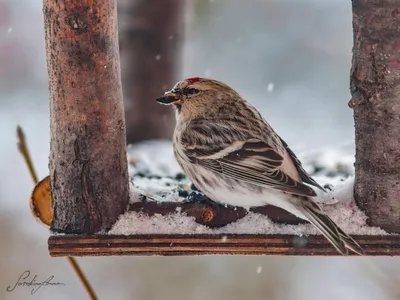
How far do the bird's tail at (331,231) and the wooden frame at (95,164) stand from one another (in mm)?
162

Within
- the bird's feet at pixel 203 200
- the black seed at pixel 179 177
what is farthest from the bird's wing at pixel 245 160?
the black seed at pixel 179 177

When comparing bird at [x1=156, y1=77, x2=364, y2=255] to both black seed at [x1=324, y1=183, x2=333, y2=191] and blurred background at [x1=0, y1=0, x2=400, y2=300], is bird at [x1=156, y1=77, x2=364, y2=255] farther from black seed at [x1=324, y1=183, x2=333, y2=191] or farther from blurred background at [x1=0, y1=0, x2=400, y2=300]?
blurred background at [x1=0, y1=0, x2=400, y2=300]

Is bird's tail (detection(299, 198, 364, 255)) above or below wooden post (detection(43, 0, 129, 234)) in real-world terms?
below

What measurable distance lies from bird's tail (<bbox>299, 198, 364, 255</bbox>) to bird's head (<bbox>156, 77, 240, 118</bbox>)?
0.79m

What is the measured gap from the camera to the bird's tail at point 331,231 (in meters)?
3.04

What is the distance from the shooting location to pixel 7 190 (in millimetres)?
6078

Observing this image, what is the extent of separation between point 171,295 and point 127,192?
8.61ft

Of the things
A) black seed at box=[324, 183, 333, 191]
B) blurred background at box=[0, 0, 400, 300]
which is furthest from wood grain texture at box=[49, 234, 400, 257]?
blurred background at box=[0, 0, 400, 300]

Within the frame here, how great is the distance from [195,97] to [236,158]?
0.45 meters

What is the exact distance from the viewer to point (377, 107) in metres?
3.21

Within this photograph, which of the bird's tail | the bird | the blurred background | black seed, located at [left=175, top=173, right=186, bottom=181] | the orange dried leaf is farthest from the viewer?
the blurred background

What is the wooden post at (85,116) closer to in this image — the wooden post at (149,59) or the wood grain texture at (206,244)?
the wood grain texture at (206,244)

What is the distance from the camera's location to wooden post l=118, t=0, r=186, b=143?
548 centimetres

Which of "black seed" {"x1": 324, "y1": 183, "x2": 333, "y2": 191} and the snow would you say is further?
"black seed" {"x1": 324, "y1": 183, "x2": 333, "y2": 191}
